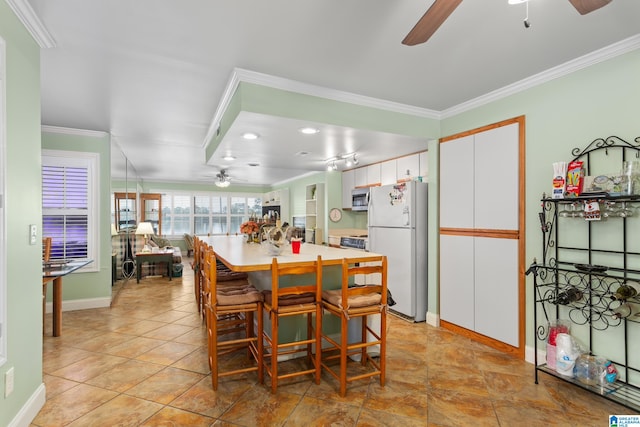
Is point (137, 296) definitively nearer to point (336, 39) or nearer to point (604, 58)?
Answer: point (336, 39)

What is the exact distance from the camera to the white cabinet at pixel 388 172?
4740 mm

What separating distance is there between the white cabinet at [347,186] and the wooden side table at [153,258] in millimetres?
3585

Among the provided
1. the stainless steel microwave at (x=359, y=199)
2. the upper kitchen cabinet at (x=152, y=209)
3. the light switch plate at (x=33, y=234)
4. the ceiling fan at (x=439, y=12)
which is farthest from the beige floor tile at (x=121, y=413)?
the upper kitchen cabinet at (x=152, y=209)

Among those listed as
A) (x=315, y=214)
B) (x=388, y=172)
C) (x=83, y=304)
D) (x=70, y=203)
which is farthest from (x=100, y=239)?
(x=388, y=172)

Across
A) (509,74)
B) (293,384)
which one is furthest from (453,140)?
(293,384)

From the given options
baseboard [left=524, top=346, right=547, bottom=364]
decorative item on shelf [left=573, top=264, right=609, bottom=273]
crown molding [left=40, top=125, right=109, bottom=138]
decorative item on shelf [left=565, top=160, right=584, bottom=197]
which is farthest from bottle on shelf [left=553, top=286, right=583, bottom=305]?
crown molding [left=40, top=125, right=109, bottom=138]

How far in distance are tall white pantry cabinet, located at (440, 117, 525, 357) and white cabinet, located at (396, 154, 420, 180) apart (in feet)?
2.15

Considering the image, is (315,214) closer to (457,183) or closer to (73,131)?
(457,183)

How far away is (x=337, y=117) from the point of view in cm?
314

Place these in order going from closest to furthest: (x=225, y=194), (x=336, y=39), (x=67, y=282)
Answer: (x=336, y=39), (x=67, y=282), (x=225, y=194)

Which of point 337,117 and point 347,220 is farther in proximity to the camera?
point 347,220

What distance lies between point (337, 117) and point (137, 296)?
14.1ft

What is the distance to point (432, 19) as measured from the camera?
143cm

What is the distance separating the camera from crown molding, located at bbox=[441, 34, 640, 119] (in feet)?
7.33
